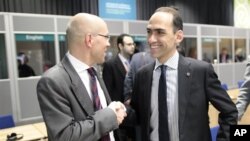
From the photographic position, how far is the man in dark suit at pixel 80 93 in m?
1.14

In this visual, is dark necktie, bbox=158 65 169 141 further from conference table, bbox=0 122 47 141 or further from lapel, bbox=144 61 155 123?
conference table, bbox=0 122 47 141

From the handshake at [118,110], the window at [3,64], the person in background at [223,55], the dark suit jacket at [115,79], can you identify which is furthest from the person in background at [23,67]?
the person in background at [223,55]

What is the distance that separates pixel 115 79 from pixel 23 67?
7.53 ft

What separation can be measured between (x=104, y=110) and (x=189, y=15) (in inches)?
433

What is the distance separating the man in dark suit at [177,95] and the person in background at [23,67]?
414 cm

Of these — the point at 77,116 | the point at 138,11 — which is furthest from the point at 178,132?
the point at 138,11

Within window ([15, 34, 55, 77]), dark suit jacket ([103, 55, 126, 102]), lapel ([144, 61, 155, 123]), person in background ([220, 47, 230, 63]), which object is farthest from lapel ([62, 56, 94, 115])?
person in background ([220, 47, 230, 63])

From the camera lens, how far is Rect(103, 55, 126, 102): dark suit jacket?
3.83 meters

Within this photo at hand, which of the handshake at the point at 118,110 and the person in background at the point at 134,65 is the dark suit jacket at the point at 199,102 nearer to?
the handshake at the point at 118,110

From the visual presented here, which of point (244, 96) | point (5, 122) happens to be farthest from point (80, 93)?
point (5, 122)

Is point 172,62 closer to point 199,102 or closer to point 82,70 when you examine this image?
point 199,102

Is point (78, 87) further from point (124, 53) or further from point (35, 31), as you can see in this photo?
point (35, 31)

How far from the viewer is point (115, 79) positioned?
12.6 feet

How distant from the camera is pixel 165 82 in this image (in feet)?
4.97
